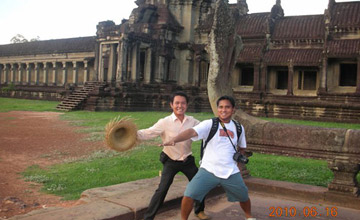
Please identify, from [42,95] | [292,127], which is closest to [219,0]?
[292,127]

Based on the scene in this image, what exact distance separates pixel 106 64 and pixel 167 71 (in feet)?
14.2

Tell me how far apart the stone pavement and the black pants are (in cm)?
28

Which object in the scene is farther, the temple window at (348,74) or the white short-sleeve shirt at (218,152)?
the temple window at (348,74)

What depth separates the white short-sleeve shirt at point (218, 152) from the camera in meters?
4.12

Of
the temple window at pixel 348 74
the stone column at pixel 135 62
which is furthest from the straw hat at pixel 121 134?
the temple window at pixel 348 74

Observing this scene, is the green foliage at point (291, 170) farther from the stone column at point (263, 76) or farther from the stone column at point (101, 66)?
the stone column at point (101, 66)

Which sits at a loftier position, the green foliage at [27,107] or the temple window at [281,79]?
the temple window at [281,79]

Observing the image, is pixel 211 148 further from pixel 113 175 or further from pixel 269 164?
pixel 269 164

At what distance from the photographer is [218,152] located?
4160 millimetres

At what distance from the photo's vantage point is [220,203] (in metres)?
5.43

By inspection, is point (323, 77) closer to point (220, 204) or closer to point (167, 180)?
point (220, 204)

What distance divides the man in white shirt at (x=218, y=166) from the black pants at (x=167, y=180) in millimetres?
400

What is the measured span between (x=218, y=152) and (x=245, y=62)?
21845 millimetres
